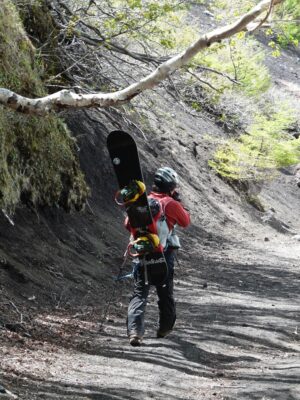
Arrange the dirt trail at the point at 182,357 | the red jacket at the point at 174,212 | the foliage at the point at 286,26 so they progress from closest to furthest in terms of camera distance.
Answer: the dirt trail at the point at 182,357
the foliage at the point at 286,26
the red jacket at the point at 174,212

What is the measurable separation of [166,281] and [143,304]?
0.35 meters

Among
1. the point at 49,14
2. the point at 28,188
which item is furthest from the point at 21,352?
the point at 49,14

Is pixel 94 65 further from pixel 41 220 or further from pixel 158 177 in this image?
pixel 158 177

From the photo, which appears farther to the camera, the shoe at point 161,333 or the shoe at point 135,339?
the shoe at point 161,333

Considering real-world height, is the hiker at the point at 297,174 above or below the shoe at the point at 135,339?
below

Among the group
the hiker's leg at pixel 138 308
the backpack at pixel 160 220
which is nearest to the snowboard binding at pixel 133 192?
the backpack at pixel 160 220

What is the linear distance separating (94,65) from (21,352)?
35.0ft

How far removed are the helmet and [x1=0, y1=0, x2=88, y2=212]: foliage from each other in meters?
3.66

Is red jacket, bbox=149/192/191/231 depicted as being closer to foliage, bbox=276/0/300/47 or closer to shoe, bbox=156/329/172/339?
shoe, bbox=156/329/172/339

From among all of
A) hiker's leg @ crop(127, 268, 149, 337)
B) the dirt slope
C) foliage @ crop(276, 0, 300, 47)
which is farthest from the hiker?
hiker's leg @ crop(127, 268, 149, 337)

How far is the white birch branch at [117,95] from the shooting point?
6.26 meters

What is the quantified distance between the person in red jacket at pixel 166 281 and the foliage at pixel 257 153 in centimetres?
2321

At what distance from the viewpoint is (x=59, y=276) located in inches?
480

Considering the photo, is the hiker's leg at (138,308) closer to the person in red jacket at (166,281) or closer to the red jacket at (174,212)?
the person in red jacket at (166,281)
